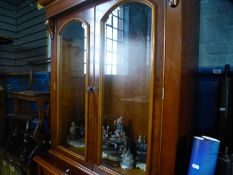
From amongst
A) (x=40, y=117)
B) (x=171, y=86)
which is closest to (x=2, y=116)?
(x=40, y=117)

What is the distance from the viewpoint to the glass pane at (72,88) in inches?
52.3

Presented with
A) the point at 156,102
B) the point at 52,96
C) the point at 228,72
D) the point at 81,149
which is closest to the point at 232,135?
the point at 228,72

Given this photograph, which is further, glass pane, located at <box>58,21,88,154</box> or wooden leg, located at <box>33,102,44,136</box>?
wooden leg, located at <box>33,102,44,136</box>

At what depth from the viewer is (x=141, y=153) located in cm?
105

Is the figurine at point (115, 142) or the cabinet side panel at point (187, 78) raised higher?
the cabinet side panel at point (187, 78)

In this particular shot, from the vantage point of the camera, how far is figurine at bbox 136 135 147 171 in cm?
100

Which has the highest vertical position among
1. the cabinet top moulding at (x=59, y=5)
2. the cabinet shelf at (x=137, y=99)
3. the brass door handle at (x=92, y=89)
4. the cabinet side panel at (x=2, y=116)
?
the cabinet top moulding at (x=59, y=5)

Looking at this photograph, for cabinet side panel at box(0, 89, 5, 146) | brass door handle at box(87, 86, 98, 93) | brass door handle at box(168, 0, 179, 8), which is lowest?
cabinet side panel at box(0, 89, 5, 146)

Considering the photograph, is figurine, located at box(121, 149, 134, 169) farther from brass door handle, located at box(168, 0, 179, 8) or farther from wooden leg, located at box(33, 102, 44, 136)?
wooden leg, located at box(33, 102, 44, 136)

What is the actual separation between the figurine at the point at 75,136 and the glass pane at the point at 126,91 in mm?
217

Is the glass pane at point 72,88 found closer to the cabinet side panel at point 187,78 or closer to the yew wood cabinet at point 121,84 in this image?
the yew wood cabinet at point 121,84

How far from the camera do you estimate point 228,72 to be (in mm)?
1034

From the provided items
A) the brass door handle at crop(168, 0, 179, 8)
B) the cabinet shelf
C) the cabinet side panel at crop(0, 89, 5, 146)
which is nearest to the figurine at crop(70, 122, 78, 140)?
the cabinet shelf

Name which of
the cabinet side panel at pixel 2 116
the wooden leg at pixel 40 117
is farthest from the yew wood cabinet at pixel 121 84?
the cabinet side panel at pixel 2 116
